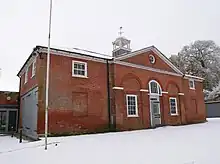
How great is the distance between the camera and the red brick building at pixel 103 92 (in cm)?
1380

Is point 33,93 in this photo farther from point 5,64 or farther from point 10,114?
point 5,64

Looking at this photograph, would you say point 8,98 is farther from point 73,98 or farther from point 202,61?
point 202,61

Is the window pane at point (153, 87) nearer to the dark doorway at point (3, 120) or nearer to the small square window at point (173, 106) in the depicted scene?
the small square window at point (173, 106)

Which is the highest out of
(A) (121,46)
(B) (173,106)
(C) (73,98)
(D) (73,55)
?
(A) (121,46)

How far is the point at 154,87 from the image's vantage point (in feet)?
63.3

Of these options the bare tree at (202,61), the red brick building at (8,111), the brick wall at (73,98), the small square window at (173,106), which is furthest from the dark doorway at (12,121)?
the bare tree at (202,61)

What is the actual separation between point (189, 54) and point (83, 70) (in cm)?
3057

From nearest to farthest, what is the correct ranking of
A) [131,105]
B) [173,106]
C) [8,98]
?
[131,105], [8,98], [173,106]

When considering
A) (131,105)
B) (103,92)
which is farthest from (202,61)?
(103,92)

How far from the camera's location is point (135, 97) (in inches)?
690

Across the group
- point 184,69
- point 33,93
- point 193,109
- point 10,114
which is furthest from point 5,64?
point 184,69

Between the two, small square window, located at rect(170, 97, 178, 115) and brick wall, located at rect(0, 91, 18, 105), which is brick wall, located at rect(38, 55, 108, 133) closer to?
small square window, located at rect(170, 97, 178, 115)

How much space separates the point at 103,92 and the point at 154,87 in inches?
217

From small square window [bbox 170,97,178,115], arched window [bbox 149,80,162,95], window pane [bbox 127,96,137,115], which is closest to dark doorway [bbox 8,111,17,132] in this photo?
window pane [bbox 127,96,137,115]
